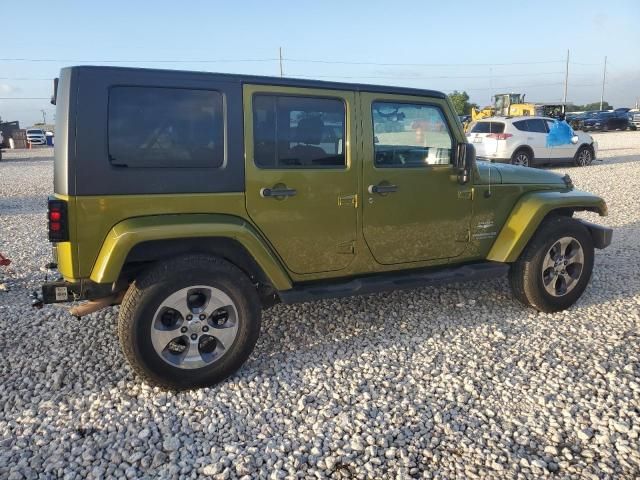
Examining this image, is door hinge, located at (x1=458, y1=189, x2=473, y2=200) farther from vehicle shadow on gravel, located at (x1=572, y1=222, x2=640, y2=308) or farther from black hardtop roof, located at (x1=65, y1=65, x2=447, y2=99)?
vehicle shadow on gravel, located at (x1=572, y1=222, x2=640, y2=308)

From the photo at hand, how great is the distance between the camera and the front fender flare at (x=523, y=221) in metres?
4.41

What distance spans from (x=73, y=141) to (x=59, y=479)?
1.81m

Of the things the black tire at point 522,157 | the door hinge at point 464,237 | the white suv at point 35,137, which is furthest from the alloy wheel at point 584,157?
the white suv at point 35,137

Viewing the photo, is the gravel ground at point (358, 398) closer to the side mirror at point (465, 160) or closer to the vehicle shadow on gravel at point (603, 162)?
the side mirror at point (465, 160)

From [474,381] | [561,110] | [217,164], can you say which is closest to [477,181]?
[474,381]

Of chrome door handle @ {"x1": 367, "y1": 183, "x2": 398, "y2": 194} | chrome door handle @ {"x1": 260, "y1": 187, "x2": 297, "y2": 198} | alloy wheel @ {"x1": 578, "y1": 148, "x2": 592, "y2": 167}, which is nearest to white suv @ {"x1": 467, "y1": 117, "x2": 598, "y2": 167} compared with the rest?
alloy wheel @ {"x1": 578, "y1": 148, "x2": 592, "y2": 167}

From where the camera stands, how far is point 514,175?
457cm

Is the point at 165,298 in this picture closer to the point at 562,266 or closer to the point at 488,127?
the point at 562,266

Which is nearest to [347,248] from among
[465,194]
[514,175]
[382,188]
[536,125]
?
[382,188]

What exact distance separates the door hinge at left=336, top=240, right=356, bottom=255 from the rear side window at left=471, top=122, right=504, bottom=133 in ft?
41.2

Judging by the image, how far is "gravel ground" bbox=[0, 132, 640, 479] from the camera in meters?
2.66

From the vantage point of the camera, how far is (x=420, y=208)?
13.4 ft

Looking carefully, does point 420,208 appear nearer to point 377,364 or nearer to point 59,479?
point 377,364

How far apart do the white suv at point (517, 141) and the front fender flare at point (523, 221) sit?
10.7 m
